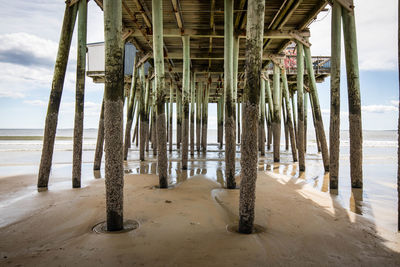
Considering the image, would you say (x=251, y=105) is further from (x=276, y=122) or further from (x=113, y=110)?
(x=276, y=122)

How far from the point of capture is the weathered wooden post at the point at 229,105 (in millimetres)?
5820

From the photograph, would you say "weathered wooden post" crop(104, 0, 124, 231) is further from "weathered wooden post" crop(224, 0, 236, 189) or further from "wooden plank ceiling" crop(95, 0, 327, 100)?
"wooden plank ceiling" crop(95, 0, 327, 100)

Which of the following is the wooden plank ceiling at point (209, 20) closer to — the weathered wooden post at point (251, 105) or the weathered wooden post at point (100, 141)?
the weathered wooden post at point (100, 141)

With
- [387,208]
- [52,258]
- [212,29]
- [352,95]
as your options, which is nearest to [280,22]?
[212,29]

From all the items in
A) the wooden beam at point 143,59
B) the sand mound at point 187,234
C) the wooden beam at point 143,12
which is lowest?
the sand mound at point 187,234

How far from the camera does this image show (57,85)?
5.56 m

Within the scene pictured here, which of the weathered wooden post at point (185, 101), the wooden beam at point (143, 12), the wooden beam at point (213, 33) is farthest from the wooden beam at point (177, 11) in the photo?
the wooden beam at point (143, 12)

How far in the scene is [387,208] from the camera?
4559 millimetres

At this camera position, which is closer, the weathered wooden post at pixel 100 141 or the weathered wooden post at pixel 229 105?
the weathered wooden post at pixel 229 105

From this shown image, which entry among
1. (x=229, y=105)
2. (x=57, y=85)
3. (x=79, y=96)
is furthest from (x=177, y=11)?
(x=57, y=85)

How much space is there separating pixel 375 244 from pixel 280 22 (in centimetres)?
772

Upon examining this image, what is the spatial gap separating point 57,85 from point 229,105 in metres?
4.03

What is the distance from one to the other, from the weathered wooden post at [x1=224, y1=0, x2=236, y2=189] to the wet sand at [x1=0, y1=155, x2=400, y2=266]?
0.70 meters

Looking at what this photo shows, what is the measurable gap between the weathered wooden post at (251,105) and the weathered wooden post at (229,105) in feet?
8.77
